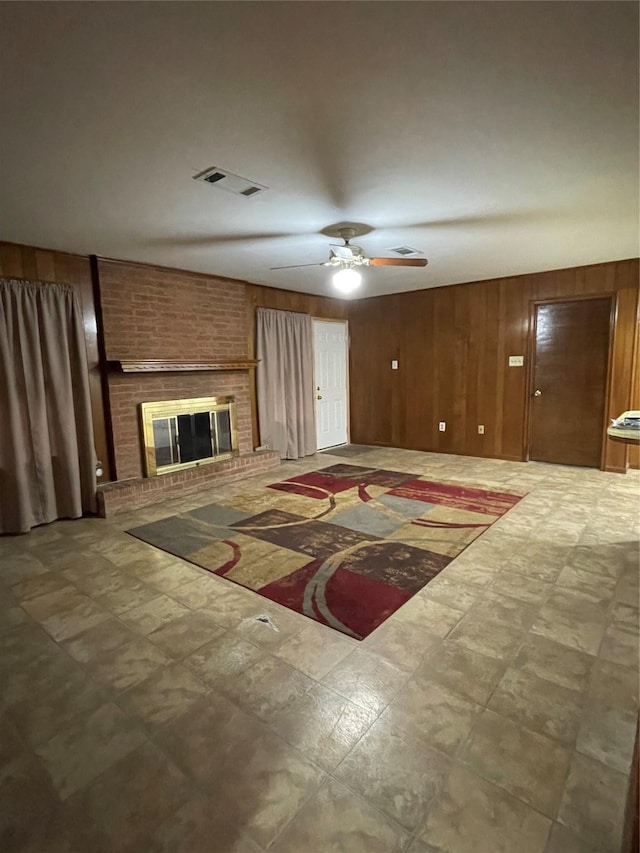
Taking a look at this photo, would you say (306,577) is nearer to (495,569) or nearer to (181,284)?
(495,569)

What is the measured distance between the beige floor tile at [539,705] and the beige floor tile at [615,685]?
10cm

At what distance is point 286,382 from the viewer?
20.4ft

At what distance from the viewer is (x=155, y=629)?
89.7 inches

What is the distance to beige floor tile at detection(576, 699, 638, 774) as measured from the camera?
1.50m

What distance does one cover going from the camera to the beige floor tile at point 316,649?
197 centimetres

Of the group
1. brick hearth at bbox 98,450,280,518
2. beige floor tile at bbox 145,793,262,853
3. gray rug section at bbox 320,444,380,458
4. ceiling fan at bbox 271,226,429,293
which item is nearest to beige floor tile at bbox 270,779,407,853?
beige floor tile at bbox 145,793,262,853

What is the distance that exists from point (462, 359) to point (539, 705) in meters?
5.05

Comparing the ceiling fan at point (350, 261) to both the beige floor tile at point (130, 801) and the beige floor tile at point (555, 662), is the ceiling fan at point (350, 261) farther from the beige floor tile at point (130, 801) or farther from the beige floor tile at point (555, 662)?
the beige floor tile at point (130, 801)

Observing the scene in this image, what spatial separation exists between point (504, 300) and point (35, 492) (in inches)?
A: 227

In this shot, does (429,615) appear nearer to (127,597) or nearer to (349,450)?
(127,597)

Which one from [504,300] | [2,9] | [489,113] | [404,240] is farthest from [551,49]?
[504,300]

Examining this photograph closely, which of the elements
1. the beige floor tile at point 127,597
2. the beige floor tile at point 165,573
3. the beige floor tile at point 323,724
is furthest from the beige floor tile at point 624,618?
the beige floor tile at point 127,597

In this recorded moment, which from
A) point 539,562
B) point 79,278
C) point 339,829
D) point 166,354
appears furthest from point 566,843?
point 79,278

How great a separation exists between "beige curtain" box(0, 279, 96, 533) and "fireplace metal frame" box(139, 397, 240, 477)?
0.59 m
